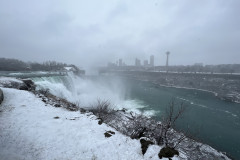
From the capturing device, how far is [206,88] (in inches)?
3169

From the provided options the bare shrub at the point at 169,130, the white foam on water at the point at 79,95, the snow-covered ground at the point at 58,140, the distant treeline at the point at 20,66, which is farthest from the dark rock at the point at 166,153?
the distant treeline at the point at 20,66

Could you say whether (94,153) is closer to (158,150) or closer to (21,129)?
(158,150)

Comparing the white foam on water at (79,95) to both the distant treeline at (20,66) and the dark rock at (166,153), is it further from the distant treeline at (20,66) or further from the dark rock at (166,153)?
the distant treeline at (20,66)

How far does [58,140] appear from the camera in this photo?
323 inches

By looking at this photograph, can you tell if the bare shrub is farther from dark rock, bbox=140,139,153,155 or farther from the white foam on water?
the white foam on water

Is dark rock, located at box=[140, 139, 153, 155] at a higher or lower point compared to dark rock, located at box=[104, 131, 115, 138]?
lower

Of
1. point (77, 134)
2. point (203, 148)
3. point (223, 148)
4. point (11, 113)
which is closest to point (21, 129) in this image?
point (11, 113)

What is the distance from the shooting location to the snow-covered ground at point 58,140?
23.4 ft

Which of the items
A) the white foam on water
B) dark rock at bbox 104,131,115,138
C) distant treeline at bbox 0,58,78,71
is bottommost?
the white foam on water

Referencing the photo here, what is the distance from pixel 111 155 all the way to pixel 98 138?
5.87ft

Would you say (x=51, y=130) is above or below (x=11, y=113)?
below

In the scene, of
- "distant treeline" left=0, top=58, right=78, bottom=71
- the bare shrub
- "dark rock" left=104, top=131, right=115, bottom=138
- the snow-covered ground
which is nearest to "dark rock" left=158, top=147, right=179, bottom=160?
the snow-covered ground

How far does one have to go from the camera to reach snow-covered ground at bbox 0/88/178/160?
281 inches

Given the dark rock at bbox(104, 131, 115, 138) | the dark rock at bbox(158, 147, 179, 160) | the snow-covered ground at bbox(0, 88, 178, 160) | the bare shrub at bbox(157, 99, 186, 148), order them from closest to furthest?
the snow-covered ground at bbox(0, 88, 178, 160), the dark rock at bbox(158, 147, 179, 160), the dark rock at bbox(104, 131, 115, 138), the bare shrub at bbox(157, 99, 186, 148)
